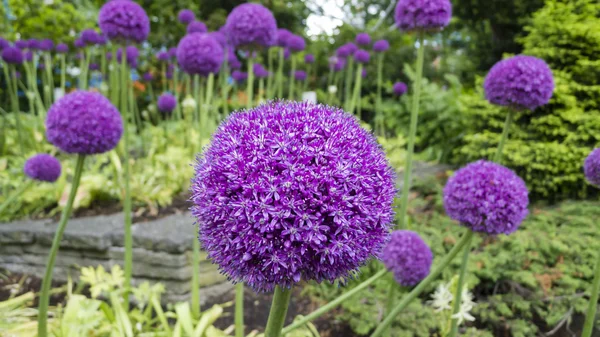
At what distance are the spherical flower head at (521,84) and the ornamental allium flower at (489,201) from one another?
0.64m

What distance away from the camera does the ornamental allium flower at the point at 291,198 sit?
3.81ft

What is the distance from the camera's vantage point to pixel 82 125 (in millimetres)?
2197

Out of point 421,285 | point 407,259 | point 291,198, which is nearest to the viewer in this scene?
point 291,198

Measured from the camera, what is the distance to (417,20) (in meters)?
2.77

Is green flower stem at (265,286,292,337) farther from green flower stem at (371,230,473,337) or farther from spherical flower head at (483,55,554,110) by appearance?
spherical flower head at (483,55,554,110)

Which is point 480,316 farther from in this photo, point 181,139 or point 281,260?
point 181,139

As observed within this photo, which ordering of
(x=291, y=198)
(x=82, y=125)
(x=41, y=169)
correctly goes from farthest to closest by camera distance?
(x=41, y=169)
(x=82, y=125)
(x=291, y=198)

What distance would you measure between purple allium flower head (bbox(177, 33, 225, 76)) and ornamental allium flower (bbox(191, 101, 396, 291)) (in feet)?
5.89

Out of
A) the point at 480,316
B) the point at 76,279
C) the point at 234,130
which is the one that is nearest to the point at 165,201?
the point at 76,279

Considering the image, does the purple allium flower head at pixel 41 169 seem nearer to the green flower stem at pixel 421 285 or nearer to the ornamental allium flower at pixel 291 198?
the ornamental allium flower at pixel 291 198

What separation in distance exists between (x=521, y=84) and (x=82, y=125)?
2413 millimetres

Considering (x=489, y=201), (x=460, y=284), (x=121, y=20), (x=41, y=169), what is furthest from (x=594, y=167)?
(x=41, y=169)

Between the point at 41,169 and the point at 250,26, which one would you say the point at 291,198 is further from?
the point at 41,169

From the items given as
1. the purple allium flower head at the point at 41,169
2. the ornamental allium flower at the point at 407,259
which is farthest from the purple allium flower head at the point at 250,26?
the ornamental allium flower at the point at 407,259
